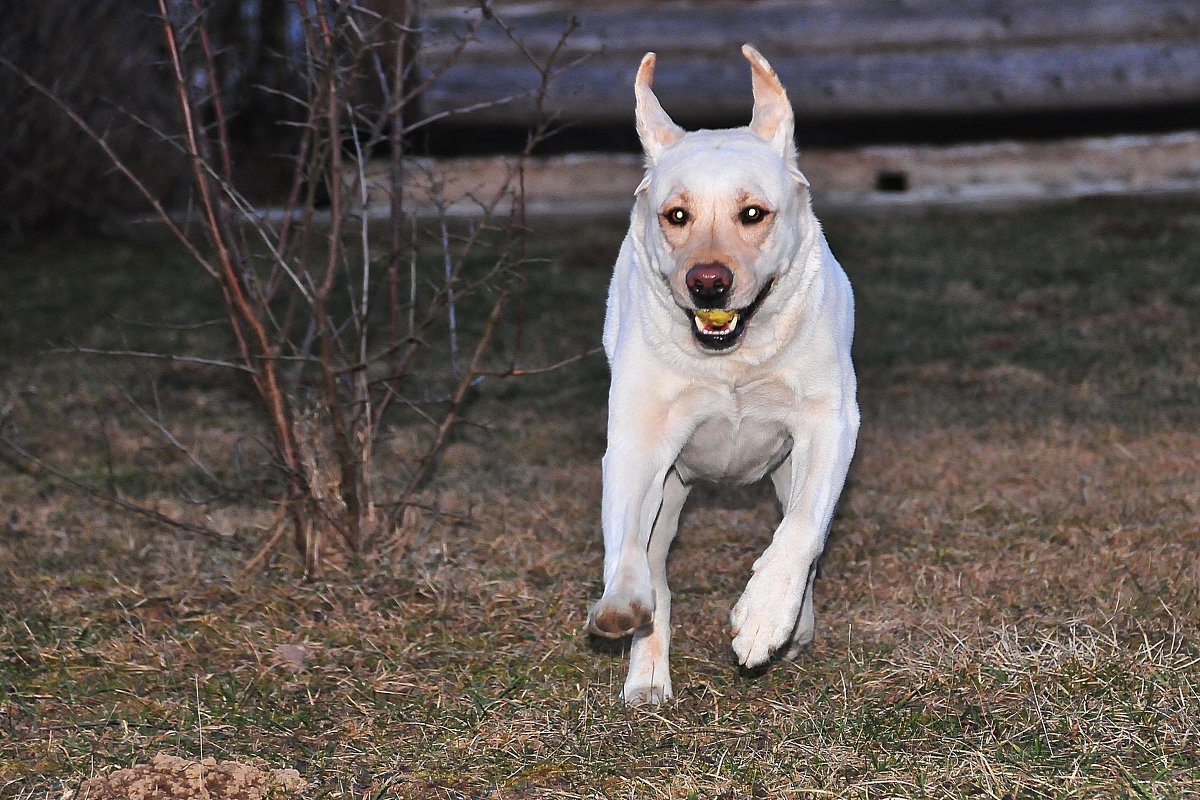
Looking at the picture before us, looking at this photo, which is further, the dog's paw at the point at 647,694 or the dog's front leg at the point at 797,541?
the dog's paw at the point at 647,694

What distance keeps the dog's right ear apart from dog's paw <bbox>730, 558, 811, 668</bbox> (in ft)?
3.60

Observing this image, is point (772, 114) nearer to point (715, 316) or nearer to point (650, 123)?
point (650, 123)

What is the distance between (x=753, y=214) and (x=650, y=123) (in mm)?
466

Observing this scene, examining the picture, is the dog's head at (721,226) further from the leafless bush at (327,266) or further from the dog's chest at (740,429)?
the leafless bush at (327,266)

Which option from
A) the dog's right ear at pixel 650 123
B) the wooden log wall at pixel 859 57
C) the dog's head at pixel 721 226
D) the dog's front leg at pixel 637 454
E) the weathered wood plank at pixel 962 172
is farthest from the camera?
the weathered wood plank at pixel 962 172

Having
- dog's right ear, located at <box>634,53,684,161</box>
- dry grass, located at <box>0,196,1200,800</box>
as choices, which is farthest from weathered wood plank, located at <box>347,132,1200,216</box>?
dog's right ear, located at <box>634,53,684,161</box>

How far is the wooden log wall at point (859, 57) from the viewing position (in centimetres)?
1017

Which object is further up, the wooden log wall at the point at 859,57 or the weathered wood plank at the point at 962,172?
the wooden log wall at the point at 859,57

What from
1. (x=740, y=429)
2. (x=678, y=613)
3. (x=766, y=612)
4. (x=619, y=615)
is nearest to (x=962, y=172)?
(x=678, y=613)

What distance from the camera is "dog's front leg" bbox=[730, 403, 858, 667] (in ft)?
11.5

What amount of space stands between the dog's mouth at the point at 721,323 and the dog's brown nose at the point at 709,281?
2.7 inches

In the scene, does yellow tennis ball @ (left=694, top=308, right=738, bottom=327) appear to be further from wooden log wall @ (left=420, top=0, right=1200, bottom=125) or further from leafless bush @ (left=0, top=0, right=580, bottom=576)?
wooden log wall @ (left=420, top=0, right=1200, bottom=125)

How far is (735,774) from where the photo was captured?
132 inches

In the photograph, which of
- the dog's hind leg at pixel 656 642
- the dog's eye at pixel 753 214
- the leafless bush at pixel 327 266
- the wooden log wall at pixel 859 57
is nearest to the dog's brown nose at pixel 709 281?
the dog's eye at pixel 753 214
